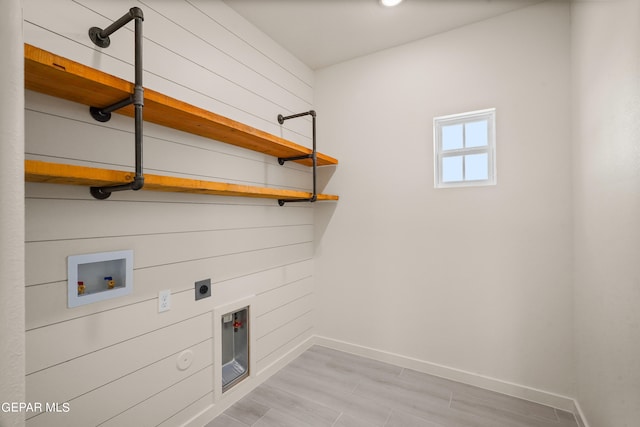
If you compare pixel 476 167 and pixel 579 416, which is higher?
pixel 476 167

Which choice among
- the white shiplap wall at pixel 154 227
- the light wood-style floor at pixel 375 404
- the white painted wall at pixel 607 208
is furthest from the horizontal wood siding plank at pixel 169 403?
the white painted wall at pixel 607 208

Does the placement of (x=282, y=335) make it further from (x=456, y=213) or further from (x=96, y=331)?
(x=456, y=213)

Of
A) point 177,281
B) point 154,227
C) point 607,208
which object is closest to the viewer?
point 607,208

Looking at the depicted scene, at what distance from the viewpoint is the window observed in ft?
6.97

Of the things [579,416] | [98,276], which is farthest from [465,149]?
[98,276]

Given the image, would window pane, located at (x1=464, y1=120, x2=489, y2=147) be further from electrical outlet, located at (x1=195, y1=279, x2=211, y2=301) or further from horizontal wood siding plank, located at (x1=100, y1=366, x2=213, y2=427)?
horizontal wood siding plank, located at (x1=100, y1=366, x2=213, y2=427)

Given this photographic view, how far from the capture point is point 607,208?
4.38ft

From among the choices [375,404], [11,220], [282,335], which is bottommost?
[375,404]

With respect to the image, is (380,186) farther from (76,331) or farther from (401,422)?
(76,331)

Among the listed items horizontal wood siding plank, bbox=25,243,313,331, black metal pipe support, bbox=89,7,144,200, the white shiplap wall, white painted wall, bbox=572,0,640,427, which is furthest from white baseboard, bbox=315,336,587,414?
black metal pipe support, bbox=89,7,144,200

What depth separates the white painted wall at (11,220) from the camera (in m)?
0.50

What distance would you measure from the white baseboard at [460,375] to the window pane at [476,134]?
5.61 ft

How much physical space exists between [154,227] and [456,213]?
2.00 meters

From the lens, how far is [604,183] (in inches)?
53.7
